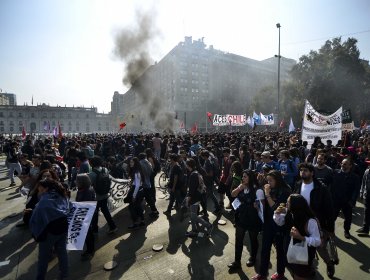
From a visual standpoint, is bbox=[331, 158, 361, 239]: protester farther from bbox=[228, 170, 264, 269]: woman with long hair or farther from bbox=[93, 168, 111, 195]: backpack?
bbox=[93, 168, 111, 195]: backpack

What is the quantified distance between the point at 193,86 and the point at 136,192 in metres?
85.6

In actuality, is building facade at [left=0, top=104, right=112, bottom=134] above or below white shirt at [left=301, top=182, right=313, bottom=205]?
above

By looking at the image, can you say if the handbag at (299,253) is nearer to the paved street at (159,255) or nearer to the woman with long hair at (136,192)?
the paved street at (159,255)

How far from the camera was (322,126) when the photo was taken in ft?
33.7

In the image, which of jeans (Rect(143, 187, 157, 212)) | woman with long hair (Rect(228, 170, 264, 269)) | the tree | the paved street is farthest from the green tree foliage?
woman with long hair (Rect(228, 170, 264, 269))

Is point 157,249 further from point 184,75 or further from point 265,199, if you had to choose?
point 184,75

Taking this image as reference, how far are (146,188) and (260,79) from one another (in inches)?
4241

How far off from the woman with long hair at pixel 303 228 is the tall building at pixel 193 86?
241 feet

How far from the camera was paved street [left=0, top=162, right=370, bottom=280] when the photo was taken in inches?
179

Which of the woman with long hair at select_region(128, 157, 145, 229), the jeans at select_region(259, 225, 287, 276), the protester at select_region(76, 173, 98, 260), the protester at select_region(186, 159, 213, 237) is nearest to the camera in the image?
the jeans at select_region(259, 225, 287, 276)

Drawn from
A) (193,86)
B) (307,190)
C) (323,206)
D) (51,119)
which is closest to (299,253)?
(323,206)

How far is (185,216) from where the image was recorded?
7.30 metres

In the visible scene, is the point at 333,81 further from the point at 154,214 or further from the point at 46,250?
the point at 46,250

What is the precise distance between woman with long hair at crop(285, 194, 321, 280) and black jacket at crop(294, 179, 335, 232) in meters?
1.03
